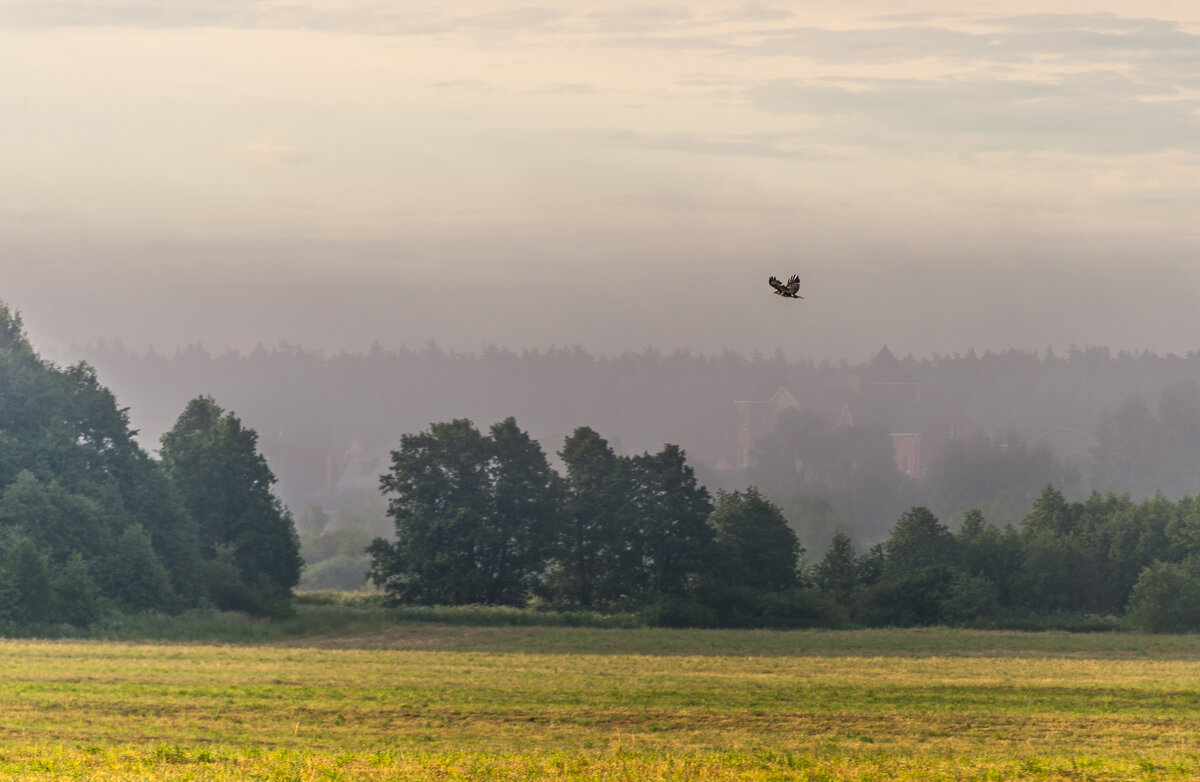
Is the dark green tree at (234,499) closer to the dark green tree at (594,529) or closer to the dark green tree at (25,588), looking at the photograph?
the dark green tree at (594,529)

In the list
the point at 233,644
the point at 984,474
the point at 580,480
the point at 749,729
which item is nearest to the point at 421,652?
the point at 233,644

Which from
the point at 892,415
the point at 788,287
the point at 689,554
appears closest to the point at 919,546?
the point at 689,554

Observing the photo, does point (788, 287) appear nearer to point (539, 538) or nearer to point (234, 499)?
point (539, 538)

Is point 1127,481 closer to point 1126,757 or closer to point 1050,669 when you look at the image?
point 1050,669

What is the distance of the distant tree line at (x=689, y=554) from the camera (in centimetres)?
6531

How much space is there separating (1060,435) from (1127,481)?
15.9 meters

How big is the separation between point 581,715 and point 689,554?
39.8 metres

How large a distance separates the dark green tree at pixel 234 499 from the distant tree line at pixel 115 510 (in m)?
0.07

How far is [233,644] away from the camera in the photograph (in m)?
48.3

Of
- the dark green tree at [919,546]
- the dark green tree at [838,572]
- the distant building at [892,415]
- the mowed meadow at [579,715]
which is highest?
the distant building at [892,415]

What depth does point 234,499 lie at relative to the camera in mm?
73188

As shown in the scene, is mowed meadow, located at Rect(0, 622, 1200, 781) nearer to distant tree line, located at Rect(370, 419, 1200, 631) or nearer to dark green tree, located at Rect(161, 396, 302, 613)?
distant tree line, located at Rect(370, 419, 1200, 631)

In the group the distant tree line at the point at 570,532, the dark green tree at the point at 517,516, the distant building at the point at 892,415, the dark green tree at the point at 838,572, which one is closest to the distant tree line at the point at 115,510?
the distant tree line at the point at 570,532

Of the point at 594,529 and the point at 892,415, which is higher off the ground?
the point at 892,415
